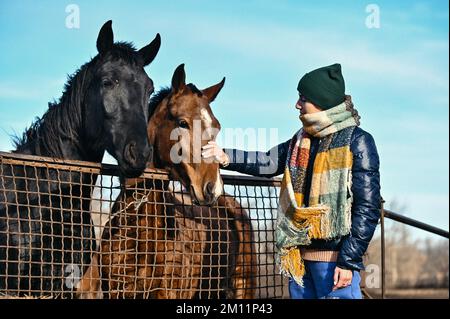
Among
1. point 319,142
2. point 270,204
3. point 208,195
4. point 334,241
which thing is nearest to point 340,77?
point 319,142

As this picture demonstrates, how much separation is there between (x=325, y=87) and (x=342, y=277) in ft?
3.82

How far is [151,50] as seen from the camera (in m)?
5.71

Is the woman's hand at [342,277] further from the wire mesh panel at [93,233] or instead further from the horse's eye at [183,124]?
the horse's eye at [183,124]

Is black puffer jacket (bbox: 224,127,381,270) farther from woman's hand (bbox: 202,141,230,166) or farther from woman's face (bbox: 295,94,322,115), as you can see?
woman's hand (bbox: 202,141,230,166)

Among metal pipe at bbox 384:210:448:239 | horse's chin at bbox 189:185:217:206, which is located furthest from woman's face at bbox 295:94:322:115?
metal pipe at bbox 384:210:448:239

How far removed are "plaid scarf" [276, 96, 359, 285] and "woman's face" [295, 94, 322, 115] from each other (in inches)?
2.0

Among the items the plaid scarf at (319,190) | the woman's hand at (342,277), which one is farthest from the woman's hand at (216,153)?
the woman's hand at (342,277)

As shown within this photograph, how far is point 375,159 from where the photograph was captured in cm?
385

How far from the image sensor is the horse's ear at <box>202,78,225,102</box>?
6.14 metres

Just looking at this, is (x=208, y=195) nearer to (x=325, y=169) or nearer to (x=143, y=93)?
(x=143, y=93)

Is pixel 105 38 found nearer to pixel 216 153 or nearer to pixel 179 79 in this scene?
pixel 179 79

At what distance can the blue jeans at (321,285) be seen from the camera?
3.76m

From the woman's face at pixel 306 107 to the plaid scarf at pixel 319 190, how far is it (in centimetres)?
5
